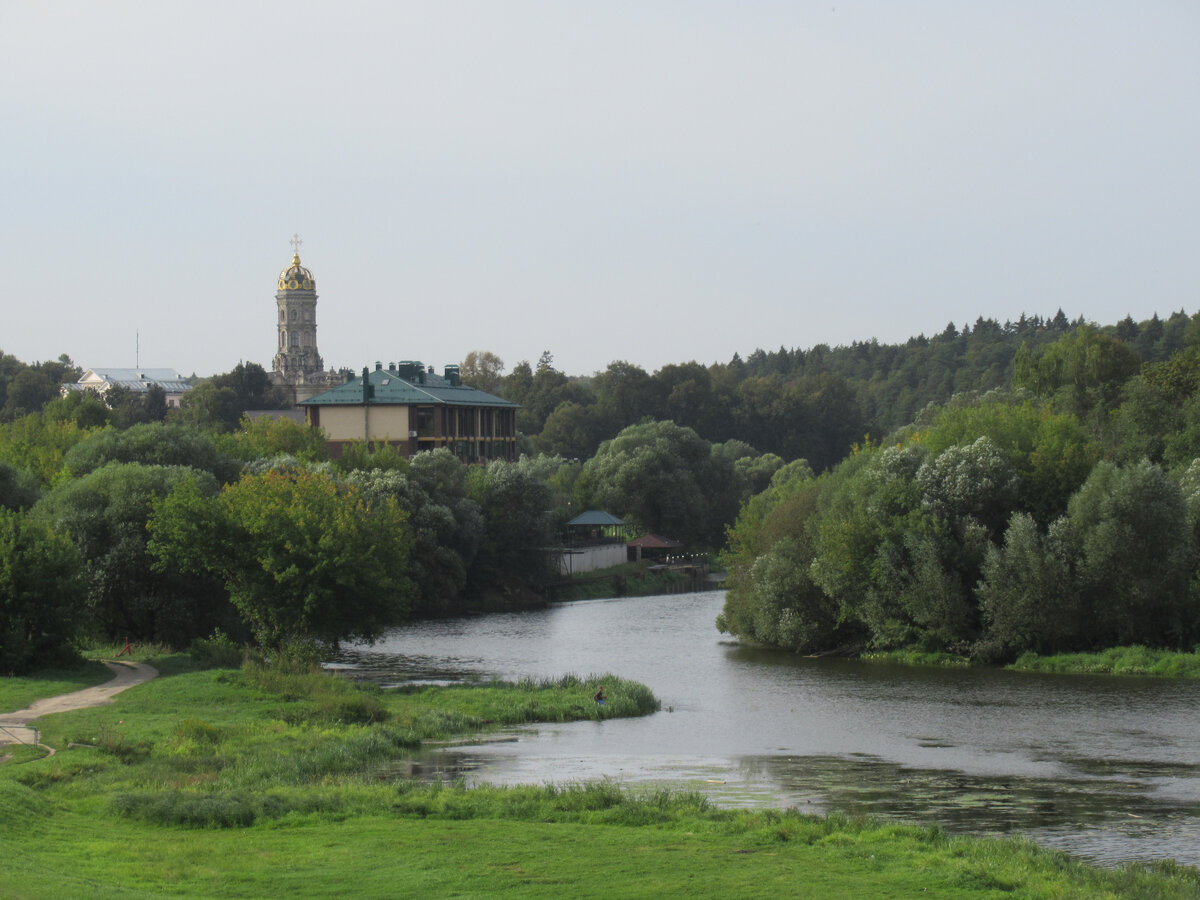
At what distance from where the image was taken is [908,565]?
2117 inches

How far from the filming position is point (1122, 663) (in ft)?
159

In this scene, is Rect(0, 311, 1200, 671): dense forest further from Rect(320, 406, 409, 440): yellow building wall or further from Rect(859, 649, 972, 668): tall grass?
Rect(320, 406, 409, 440): yellow building wall

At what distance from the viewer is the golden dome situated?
19112 centimetres

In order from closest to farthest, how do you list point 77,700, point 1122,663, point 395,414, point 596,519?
point 77,700 → point 1122,663 → point 596,519 → point 395,414

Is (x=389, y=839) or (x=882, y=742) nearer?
(x=389, y=839)

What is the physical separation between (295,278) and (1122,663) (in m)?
159

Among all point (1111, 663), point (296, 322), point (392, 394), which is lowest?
point (1111, 663)

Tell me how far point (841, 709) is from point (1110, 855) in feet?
60.2

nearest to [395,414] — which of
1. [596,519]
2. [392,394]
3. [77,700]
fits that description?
[392,394]

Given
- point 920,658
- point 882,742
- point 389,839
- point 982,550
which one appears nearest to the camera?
point 389,839

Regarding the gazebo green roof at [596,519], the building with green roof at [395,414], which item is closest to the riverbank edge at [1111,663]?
the gazebo green roof at [596,519]

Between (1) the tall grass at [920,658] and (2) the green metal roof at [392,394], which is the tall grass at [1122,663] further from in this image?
(2) the green metal roof at [392,394]

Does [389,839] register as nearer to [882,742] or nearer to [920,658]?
[882,742]

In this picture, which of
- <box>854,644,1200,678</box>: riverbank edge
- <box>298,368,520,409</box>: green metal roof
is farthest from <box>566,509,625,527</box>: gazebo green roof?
<box>854,644,1200,678</box>: riverbank edge
